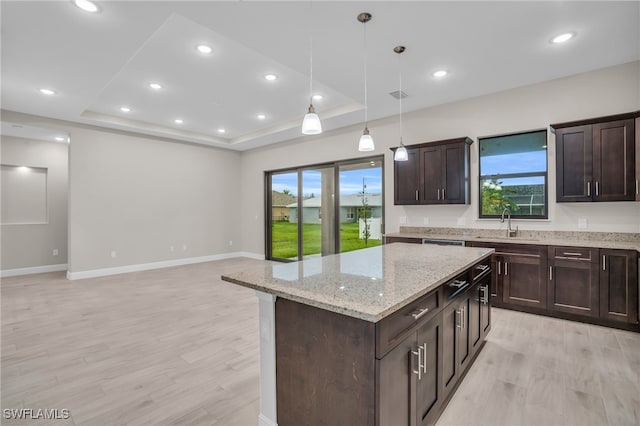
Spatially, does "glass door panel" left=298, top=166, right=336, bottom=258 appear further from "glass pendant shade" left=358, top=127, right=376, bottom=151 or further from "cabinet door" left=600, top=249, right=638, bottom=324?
"cabinet door" left=600, top=249, right=638, bottom=324

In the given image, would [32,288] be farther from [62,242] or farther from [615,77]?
[615,77]

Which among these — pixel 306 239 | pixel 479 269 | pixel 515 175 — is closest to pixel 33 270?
pixel 306 239

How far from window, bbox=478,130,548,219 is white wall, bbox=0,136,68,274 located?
845 centimetres

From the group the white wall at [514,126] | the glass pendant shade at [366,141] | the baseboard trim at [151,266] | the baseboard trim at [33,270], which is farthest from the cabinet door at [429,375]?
the baseboard trim at [33,270]

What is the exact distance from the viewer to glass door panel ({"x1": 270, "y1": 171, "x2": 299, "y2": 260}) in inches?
292

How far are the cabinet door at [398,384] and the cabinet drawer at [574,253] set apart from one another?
2.99 meters

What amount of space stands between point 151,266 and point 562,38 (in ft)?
25.3

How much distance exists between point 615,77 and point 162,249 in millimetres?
8154

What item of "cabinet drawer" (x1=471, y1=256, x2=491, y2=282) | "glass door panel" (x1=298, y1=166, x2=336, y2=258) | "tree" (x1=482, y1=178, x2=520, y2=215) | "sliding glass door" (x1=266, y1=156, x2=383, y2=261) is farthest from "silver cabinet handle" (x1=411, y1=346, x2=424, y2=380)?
"glass door panel" (x1=298, y1=166, x2=336, y2=258)

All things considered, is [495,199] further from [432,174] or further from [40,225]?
[40,225]

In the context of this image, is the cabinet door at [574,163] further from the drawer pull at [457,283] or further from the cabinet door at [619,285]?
the drawer pull at [457,283]

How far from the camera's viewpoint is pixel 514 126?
4.21 m

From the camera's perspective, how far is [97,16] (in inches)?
103

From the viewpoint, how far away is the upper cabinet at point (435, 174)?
4.41m
